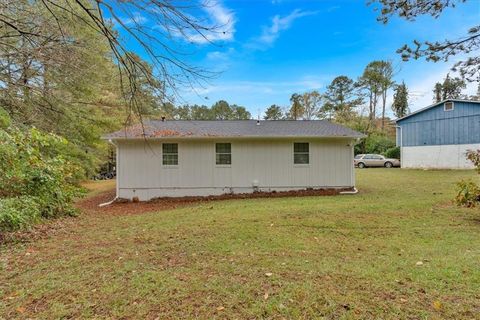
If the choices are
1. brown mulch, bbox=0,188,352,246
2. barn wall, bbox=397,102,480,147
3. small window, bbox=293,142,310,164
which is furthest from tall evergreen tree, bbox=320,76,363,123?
brown mulch, bbox=0,188,352,246

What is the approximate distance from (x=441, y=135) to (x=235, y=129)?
17465 mm

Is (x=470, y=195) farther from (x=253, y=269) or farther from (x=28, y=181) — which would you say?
(x=28, y=181)

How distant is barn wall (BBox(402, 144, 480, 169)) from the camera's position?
20.3 meters

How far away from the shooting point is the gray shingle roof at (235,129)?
11.2m

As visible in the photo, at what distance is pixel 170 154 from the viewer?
1148cm

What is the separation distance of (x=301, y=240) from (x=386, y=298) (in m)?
2.25

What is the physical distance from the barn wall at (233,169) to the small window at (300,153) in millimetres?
160

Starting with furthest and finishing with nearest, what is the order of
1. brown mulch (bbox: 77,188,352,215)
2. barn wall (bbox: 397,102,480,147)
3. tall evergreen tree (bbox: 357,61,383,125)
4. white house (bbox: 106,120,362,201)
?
tall evergreen tree (bbox: 357,61,383,125), barn wall (bbox: 397,102,480,147), white house (bbox: 106,120,362,201), brown mulch (bbox: 77,188,352,215)

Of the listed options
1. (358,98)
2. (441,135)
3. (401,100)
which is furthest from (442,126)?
(401,100)

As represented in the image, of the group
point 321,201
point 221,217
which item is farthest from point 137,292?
point 321,201

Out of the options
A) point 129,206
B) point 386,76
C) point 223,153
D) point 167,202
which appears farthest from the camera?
point 386,76

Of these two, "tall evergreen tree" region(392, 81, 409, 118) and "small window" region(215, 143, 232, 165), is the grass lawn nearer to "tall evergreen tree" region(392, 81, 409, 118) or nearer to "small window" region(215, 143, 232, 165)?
"small window" region(215, 143, 232, 165)

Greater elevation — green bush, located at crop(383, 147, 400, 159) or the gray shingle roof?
the gray shingle roof

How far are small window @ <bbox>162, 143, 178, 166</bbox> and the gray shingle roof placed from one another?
0.55 metres
